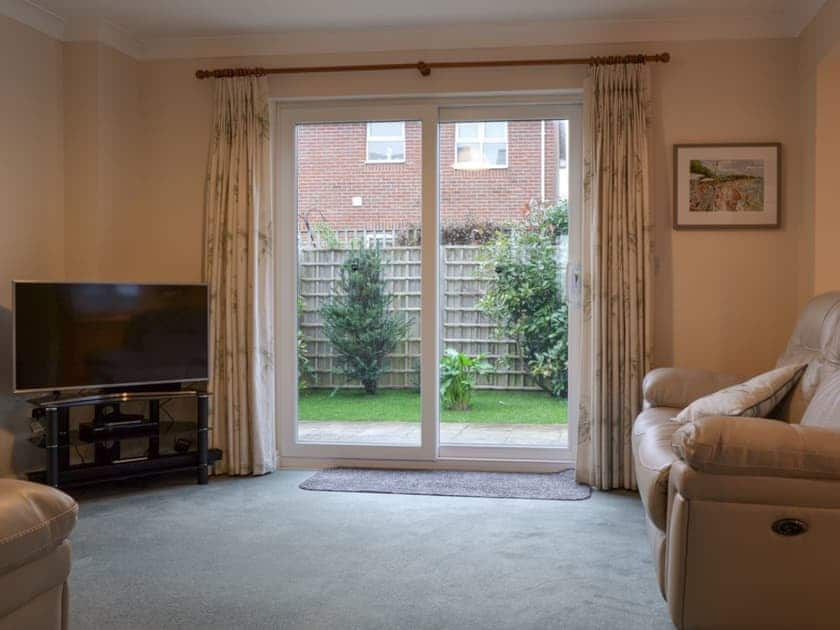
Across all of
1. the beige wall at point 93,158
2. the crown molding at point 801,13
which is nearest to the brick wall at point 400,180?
the beige wall at point 93,158

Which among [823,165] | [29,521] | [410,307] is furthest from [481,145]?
[29,521]

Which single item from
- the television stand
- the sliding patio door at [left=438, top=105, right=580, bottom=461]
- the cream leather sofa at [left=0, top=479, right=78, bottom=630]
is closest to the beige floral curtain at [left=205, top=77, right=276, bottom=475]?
the television stand

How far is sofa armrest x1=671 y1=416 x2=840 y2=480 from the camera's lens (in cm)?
222

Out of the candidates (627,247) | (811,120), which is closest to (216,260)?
(627,247)

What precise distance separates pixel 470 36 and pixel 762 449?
309 cm

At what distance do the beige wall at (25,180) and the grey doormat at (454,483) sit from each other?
1565 mm

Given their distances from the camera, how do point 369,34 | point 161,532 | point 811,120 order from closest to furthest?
1. point 161,532
2. point 811,120
3. point 369,34

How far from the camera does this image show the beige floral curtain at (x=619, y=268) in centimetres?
439

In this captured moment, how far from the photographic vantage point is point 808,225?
4203 millimetres

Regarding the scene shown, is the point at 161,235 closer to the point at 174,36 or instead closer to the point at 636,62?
the point at 174,36

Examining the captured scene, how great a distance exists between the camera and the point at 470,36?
4590 millimetres

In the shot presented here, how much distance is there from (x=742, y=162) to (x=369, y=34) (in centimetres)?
215

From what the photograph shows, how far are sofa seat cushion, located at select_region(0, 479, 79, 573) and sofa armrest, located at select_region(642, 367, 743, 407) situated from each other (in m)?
2.66

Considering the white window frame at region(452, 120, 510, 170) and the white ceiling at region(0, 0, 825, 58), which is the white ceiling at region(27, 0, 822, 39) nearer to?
the white ceiling at region(0, 0, 825, 58)
